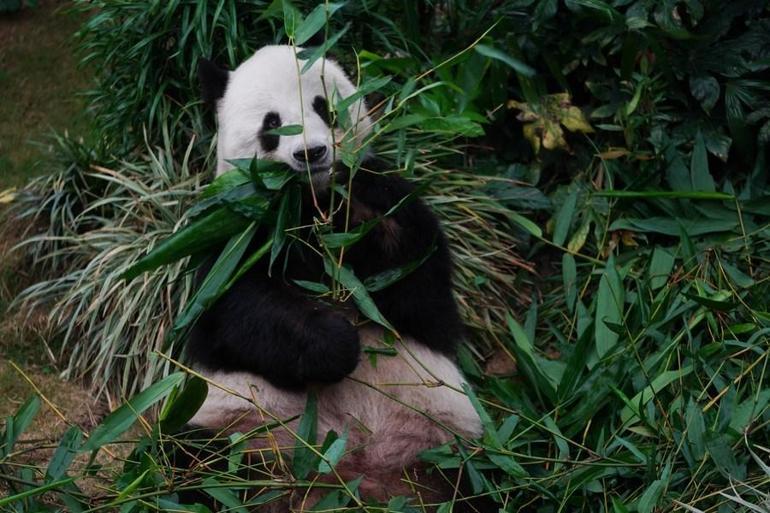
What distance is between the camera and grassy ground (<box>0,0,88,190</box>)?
614 cm

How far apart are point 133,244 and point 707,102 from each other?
2548mm

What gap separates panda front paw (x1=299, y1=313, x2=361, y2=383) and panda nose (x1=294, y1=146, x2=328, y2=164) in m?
0.52

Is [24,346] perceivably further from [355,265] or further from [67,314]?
[355,265]

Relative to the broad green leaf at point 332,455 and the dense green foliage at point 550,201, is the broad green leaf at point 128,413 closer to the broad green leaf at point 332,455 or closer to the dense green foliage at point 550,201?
the dense green foliage at point 550,201

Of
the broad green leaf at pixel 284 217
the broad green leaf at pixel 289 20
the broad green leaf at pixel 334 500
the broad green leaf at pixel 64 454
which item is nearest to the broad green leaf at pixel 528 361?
the broad green leaf at pixel 334 500

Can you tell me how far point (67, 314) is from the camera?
16.0 feet

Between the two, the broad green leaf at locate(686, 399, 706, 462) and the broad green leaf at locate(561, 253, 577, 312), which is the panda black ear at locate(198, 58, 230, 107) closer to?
the broad green leaf at locate(561, 253, 577, 312)

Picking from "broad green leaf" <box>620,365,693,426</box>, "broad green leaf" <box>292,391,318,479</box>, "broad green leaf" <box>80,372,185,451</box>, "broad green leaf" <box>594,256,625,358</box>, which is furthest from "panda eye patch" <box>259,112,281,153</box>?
"broad green leaf" <box>620,365,693,426</box>

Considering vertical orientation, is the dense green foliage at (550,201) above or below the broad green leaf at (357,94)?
below

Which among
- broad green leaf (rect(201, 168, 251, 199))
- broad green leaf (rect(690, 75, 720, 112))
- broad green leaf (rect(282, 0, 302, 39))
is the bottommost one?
broad green leaf (rect(690, 75, 720, 112))

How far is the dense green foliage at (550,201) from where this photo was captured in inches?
146

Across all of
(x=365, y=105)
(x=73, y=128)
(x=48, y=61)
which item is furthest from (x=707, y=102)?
(x=48, y=61)

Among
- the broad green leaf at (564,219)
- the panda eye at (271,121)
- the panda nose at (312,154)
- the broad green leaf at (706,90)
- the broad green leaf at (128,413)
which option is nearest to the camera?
the broad green leaf at (128,413)

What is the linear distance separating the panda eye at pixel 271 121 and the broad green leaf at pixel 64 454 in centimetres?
128
